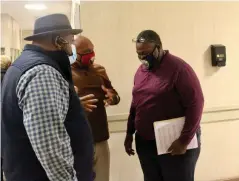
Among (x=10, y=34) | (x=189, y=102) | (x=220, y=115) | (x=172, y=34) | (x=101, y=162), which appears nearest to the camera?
(x=189, y=102)

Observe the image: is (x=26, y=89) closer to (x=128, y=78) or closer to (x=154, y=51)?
(x=154, y=51)

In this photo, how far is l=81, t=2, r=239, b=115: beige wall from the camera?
2428 mm

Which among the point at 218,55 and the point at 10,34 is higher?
the point at 10,34

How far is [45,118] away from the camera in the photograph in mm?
1032

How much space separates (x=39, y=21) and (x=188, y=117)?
1.04 m

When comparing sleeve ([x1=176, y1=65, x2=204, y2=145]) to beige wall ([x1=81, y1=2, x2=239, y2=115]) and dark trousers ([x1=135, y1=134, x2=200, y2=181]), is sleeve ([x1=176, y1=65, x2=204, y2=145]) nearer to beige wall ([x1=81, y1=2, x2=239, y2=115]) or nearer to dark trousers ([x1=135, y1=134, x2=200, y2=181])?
dark trousers ([x1=135, y1=134, x2=200, y2=181])

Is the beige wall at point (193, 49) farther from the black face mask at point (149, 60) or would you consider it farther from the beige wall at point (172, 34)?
the black face mask at point (149, 60)

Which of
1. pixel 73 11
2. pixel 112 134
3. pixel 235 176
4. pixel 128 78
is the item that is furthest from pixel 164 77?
pixel 235 176

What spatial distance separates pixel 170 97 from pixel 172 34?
98 centimetres

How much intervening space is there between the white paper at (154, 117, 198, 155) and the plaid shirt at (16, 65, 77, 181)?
84cm

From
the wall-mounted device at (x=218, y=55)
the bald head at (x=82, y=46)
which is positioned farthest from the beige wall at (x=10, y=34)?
the wall-mounted device at (x=218, y=55)

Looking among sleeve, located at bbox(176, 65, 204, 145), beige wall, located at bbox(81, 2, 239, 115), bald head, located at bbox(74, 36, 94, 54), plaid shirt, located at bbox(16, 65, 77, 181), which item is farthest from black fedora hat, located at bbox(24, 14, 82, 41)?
beige wall, located at bbox(81, 2, 239, 115)

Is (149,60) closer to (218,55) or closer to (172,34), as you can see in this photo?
(172,34)

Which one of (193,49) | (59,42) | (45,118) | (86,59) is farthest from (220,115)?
(45,118)
